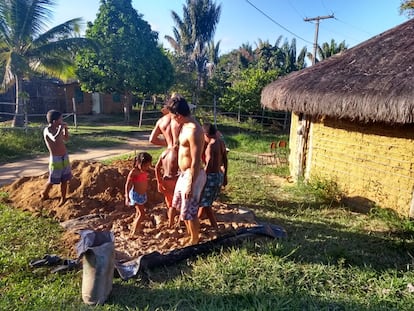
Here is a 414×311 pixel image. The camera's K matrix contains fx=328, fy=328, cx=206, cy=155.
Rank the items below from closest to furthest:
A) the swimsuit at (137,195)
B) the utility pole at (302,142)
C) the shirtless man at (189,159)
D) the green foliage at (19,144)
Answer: the shirtless man at (189,159) → the swimsuit at (137,195) → the utility pole at (302,142) → the green foliage at (19,144)

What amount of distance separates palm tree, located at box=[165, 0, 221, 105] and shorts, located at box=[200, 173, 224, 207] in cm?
2060

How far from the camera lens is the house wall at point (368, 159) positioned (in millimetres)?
5320

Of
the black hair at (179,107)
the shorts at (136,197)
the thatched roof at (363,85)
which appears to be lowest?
the shorts at (136,197)

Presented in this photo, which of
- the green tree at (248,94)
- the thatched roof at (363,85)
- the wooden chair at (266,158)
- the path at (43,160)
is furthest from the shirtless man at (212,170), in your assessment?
the green tree at (248,94)

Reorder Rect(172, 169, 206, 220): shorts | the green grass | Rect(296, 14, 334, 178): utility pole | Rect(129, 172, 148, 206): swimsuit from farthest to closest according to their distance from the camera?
Rect(296, 14, 334, 178): utility pole
Rect(129, 172, 148, 206): swimsuit
Rect(172, 169, 206, 220): shorts
the green grass

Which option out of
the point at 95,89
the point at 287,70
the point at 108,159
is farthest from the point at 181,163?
the point at 287,70

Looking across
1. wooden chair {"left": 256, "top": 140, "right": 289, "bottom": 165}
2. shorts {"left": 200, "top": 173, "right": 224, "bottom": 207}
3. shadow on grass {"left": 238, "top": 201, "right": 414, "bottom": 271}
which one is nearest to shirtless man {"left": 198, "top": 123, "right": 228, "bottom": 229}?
shorts {"left": 200, "top": 173, "right": 224, "bottom": 207}

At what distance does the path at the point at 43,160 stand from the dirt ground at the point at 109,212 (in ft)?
4.74

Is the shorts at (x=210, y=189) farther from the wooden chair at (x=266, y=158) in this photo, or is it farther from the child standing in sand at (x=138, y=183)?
the wooden chair at (x=266, y=158)

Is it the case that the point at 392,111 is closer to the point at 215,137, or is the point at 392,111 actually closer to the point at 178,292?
the point at 215,137

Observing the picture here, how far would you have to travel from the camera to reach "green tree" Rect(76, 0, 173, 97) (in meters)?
16.9

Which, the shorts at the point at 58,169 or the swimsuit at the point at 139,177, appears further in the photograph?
the shorts at the point at 58,169

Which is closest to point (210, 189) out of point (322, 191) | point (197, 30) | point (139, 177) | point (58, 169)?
point (139, 177)

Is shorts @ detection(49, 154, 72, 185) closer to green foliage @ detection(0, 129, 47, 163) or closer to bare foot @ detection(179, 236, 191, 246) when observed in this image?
bare foot @ detection(179, 236, 191, 246)
